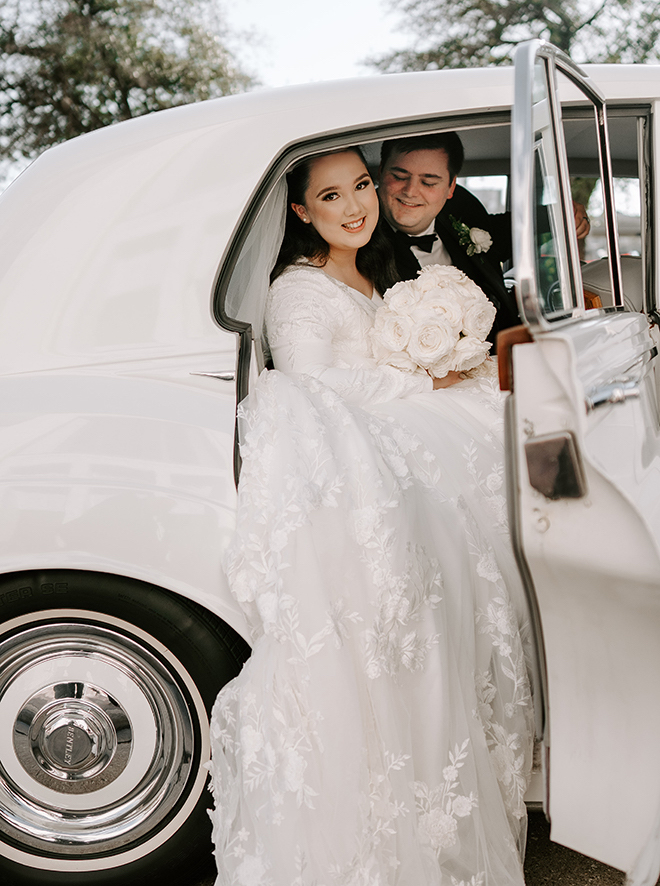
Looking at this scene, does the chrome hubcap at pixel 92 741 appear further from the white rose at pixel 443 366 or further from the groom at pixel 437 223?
the groom at pixel 437 223

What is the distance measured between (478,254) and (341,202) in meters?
0.60

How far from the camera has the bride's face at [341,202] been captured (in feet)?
8.32

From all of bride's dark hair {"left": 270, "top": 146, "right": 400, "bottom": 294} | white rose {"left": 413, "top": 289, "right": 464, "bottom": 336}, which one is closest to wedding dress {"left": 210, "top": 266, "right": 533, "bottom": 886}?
white rose {"left": 413, "top": 289, "right": 464, "bottom": 336}

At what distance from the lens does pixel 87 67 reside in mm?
14688

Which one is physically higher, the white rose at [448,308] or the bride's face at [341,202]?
the bride's face at [341,202]

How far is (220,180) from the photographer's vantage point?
200 centimetres

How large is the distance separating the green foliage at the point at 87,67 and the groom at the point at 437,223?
43.3 feet

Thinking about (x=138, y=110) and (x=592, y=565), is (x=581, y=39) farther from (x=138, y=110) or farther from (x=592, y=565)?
(x=592, y=565)

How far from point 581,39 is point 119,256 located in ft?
50.9

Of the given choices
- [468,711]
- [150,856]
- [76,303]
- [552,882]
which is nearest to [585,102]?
[76,303]

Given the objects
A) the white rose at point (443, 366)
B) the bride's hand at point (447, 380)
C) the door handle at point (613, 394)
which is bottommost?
the door handle at point (613, 394)

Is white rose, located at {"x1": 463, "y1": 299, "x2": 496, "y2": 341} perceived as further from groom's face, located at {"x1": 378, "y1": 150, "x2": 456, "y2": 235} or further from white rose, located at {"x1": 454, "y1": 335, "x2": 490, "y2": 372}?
groom's face, located at {"x1": 378, "y1": 150, "x2": 456, "y2": 235}

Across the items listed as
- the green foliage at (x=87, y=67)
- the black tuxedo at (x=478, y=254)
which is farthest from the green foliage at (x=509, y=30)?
the black tuxedo at (x=478, y=254)

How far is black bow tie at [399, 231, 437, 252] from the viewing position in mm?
2951
